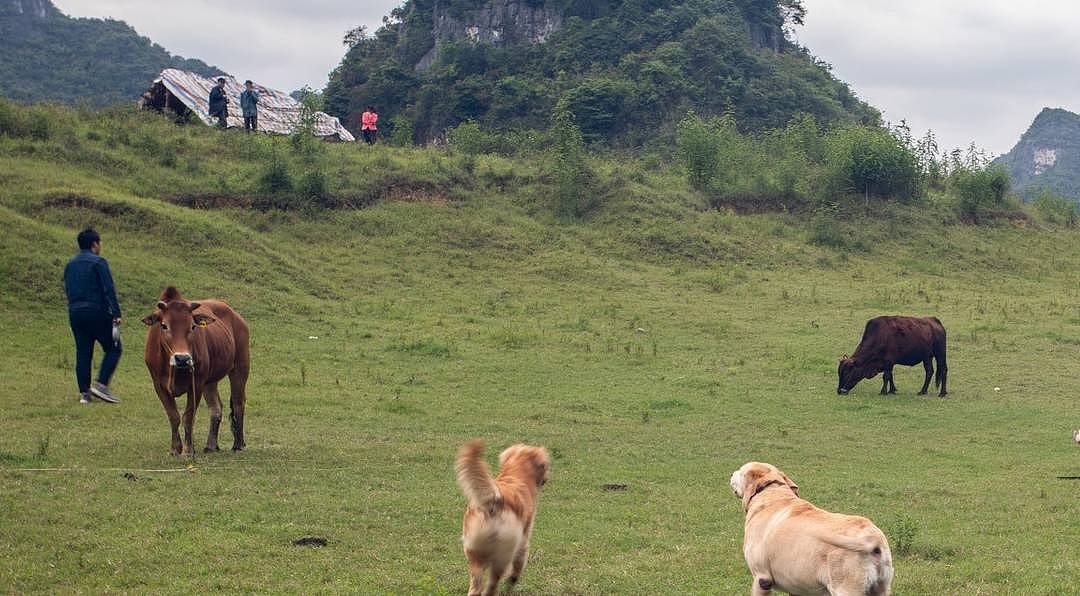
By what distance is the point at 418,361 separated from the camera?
20.7 meters

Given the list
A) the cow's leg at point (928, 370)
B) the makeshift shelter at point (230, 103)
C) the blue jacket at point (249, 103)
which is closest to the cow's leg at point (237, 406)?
the cow's leg at point (928, 370)

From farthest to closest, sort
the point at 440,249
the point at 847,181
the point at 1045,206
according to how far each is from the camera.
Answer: the point at 1045,206 → the point at 847,181 → the point at 440,249

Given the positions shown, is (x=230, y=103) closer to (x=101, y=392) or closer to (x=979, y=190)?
(x=101, y=392)

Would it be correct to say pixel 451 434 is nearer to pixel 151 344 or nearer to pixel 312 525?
pixel 151 344

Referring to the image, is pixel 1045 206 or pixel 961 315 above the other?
pixel 1045 206

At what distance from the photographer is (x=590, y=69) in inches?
2084

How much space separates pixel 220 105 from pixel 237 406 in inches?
992

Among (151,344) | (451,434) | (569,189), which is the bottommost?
(451,434)

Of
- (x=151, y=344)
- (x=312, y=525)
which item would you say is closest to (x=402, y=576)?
(x=312, y=525)

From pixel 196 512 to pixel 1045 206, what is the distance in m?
40.0

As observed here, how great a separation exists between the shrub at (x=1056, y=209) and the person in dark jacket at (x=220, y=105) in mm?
29077

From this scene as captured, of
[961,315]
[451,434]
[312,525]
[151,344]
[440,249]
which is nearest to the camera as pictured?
[312,525]

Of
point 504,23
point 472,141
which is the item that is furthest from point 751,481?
point 504,23

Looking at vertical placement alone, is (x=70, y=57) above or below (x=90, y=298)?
above
